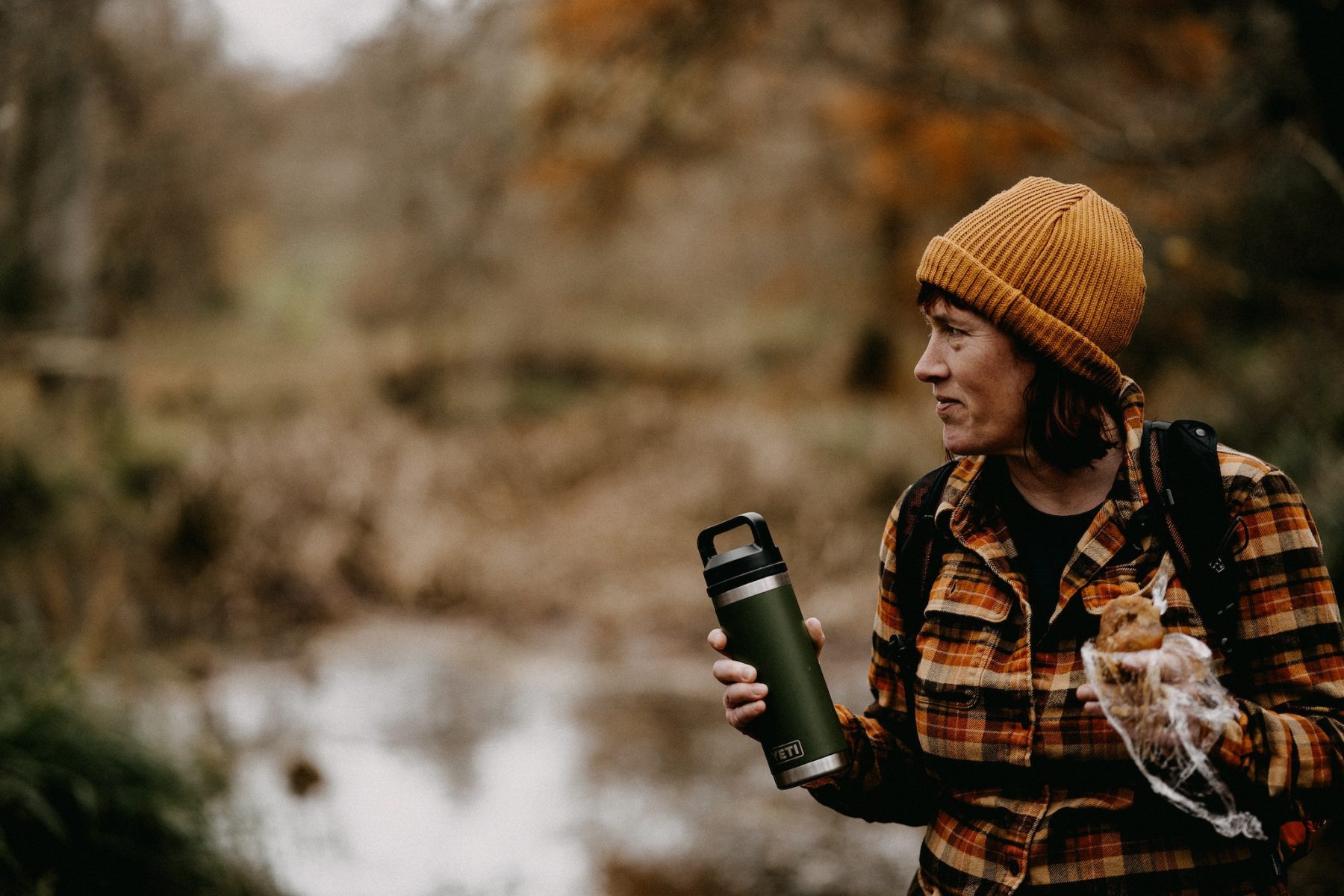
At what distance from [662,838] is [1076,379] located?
442 cm

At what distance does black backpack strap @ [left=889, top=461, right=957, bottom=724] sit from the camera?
6.57 ft

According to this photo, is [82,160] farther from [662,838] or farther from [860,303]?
[860,303]

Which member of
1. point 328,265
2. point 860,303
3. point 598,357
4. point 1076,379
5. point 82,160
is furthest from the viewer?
point 328,265

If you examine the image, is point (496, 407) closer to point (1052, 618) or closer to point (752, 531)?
→ point (752, 531)

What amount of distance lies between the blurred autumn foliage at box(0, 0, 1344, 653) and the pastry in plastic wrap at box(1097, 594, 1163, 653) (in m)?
3.17

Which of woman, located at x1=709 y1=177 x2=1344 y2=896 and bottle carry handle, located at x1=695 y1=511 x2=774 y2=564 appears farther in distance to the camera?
bottle carry handle, located at x1=695 y1=511 x2=774 y2=564

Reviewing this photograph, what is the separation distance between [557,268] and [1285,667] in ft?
56.4

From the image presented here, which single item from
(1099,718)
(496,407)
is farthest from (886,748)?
(496,407)

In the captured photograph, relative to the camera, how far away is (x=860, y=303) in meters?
16.8

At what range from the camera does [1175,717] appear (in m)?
1.60

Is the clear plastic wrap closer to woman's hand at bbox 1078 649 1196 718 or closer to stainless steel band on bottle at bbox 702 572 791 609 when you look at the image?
woman's hand at bbox 1078 649 1196 718

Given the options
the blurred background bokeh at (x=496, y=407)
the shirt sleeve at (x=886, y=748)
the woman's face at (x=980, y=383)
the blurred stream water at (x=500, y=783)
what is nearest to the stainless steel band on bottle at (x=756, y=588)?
the shirt sleeve at (x=886, y=748)

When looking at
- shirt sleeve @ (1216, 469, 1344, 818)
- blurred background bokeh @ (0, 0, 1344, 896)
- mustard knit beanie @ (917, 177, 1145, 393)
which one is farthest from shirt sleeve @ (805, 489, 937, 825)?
blurred background bokeh @ (0, 0, 1344, 896)

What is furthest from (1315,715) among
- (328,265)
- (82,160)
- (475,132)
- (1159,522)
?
(328,265)
